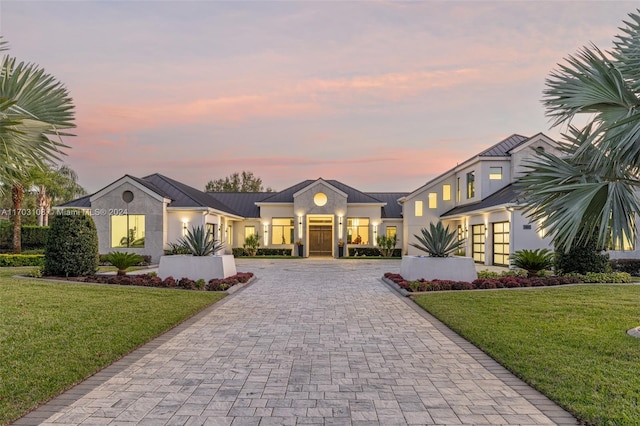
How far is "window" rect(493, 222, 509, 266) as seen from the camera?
1994 centimetres

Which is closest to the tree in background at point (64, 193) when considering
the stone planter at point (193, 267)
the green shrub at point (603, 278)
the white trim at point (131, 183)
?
the white trim at point (131, 183)

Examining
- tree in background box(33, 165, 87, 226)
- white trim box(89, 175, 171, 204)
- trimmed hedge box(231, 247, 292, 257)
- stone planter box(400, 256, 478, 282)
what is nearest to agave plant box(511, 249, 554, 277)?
stone planter box(400, 256, 478, 282)

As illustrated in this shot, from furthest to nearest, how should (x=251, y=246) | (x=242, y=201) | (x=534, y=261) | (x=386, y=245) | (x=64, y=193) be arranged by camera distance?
1. (x=64, y=193)
2. (x=242, y=201)
3. (x=251, y=246)
4. (x=386, y=245)
5. (x=534, y=261)

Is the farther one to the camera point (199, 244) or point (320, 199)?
point (320, 199)

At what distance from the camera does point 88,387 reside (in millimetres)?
4520

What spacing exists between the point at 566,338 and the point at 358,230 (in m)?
24.7

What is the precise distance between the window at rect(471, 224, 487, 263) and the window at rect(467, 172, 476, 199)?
2.04 meters

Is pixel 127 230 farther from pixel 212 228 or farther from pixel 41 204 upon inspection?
pixel 41 204

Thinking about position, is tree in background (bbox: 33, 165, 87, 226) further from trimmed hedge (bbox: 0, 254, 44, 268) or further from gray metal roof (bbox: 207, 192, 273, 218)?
trimmed hedge (bbox: 0, 254, 44, 268)

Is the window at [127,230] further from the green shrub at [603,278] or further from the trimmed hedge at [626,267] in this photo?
the trimmed hedge at [626,267]

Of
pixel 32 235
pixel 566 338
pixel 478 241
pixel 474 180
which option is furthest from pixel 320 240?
pixel 566 338

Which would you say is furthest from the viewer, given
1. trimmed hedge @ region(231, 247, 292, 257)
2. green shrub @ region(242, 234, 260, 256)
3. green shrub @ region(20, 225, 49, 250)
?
trimmed hedge @ region(231, 247, 292, 257)

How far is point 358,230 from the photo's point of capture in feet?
102

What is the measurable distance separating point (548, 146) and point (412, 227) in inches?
392
